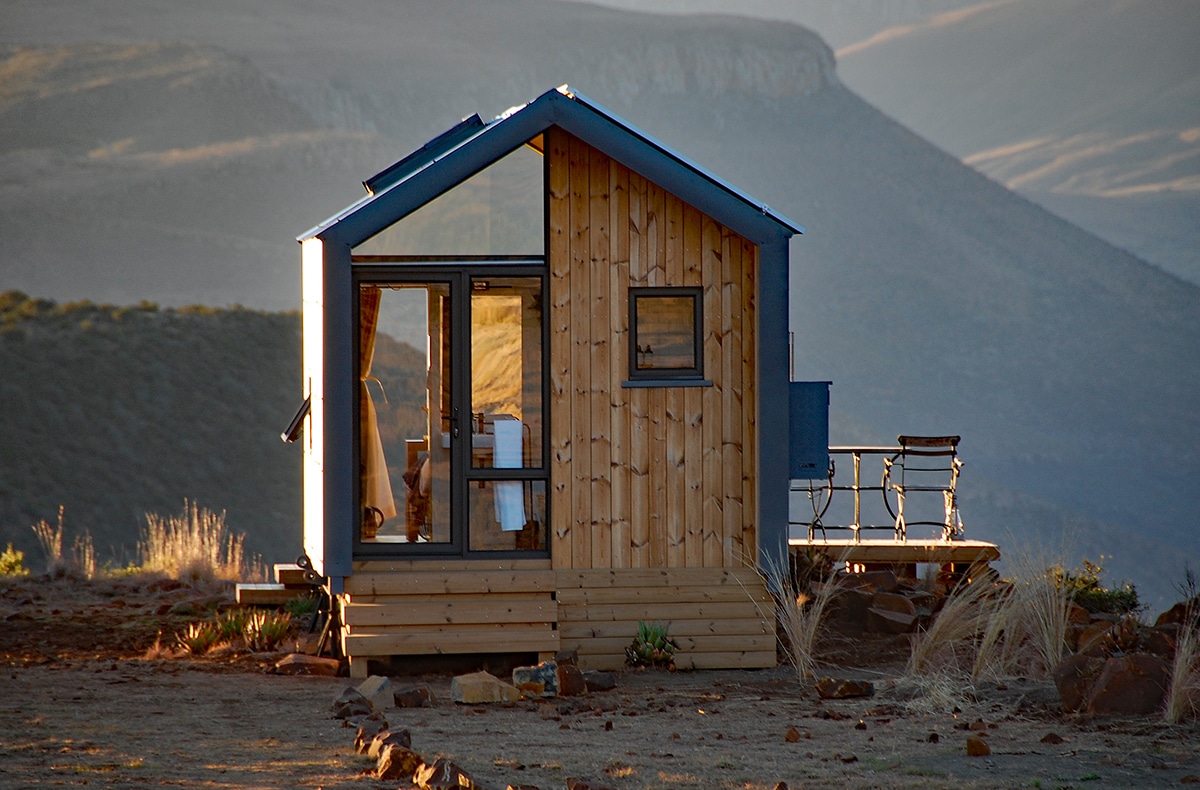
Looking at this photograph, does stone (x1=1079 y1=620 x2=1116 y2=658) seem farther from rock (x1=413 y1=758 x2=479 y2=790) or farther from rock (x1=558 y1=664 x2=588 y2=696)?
rock (x1=413 y1=758 x2=479 y2=790)

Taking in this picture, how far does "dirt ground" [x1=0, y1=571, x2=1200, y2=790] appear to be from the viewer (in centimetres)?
585

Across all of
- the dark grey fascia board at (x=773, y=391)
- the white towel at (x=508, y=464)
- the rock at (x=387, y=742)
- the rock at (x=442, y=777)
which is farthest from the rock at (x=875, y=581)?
the rock at (x=442, y=777)

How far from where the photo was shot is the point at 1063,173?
291ft

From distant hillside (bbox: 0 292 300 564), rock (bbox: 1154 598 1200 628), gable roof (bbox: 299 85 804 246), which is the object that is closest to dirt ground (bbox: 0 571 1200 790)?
rock (bbox: 1154 598 1200 628)

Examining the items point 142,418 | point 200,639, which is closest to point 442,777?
point 200,639

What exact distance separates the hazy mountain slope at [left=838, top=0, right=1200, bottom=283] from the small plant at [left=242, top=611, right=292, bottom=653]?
74.9m

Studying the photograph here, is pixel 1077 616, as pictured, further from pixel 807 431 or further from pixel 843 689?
pixel 843 689

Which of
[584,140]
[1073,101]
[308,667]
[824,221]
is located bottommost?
[308,667]

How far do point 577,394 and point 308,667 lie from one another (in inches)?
105

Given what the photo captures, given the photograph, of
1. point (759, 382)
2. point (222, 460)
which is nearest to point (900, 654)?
point (759, 382)

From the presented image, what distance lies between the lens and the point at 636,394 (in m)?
9.48

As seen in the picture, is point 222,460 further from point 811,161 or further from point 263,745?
point 811,161

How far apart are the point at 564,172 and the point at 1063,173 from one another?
86.2m

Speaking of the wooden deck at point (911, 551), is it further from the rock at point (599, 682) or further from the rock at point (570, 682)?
the rock at point (570, 682)
